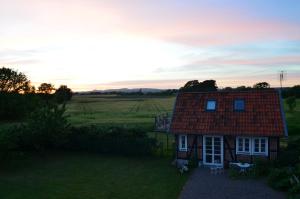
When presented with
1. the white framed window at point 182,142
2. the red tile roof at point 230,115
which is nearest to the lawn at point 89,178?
the white framed window at point 182,142

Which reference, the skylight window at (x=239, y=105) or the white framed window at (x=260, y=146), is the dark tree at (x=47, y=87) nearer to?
the skylight window at (x=239, y=105)

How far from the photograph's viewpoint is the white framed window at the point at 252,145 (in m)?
22.0

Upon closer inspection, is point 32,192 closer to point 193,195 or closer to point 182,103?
point 193,195

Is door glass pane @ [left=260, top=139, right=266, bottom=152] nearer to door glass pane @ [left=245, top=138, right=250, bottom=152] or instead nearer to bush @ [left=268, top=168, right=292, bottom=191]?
door glass pane @ [left=245, top=138, right=250, bottom=152]

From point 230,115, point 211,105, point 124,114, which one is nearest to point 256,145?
point 230,115

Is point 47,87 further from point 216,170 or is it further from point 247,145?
point 247,145

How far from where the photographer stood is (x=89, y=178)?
20.8 metres

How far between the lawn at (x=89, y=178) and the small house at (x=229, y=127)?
2.51m

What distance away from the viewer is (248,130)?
22141 mm

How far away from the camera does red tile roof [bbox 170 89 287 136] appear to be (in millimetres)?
→ 22125

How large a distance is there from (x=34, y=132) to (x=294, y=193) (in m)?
18.8

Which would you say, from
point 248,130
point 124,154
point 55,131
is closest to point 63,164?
point 55,131

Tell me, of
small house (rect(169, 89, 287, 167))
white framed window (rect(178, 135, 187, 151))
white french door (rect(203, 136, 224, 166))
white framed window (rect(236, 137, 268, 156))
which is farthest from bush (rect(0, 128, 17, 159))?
white framed window (rect(236, 137, 268, 156))

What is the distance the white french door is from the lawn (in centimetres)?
255
